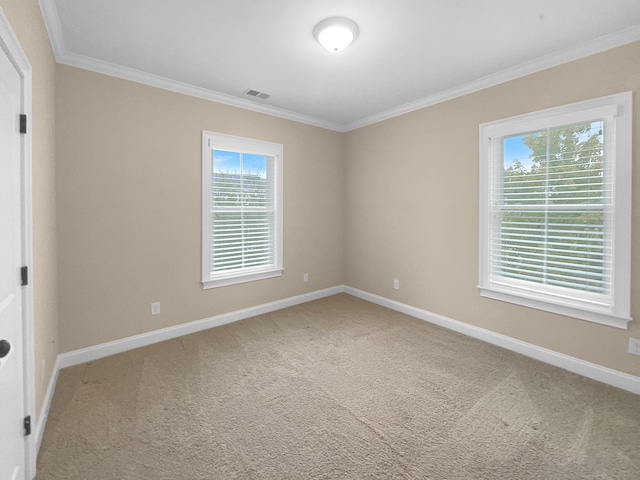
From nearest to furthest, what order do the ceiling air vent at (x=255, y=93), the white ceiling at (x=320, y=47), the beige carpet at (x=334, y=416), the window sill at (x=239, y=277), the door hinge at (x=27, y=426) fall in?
the door hinge at (x=27, y=426) → the beige carpet at (x=334, y=416) → the white ceiling at (x=320, y=47) → the ceiling air vent at (x=255, y=93) → the window sill at (x=239, y=277)

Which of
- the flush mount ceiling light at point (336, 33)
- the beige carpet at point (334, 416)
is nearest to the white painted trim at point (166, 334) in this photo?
the beige carpet at point (334, 416)

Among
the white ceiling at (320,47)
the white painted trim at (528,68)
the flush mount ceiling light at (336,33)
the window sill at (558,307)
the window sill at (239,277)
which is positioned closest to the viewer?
the white ceiling at (320,47)

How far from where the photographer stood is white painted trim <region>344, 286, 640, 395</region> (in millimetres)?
2387

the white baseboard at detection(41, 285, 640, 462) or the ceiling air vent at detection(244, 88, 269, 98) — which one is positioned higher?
the ceiling air vent at detection(244, 88, 269, 98)

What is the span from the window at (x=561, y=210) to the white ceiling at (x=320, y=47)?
1.79 feet

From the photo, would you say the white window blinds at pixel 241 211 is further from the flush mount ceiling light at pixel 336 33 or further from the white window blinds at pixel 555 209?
the white window blinds at pixel 555 209

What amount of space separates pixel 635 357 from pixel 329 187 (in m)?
3.71

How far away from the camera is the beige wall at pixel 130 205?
2689 mm

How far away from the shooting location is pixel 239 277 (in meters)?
3.79

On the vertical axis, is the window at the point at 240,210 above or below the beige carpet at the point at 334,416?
above

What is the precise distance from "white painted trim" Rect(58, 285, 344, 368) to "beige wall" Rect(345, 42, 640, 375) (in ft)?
4.27

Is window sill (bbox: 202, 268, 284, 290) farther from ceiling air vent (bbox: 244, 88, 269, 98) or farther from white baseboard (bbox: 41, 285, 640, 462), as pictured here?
ceiling air vent (bbox: 244, 88, 269, 98)

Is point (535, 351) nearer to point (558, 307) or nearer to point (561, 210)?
point (558, 307)

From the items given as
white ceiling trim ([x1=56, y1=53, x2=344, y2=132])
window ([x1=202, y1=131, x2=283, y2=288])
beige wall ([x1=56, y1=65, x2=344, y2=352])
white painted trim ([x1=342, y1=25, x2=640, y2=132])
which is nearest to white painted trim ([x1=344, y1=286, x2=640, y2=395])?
window ([x1=202, y1=131, x2=283, y2=288])
